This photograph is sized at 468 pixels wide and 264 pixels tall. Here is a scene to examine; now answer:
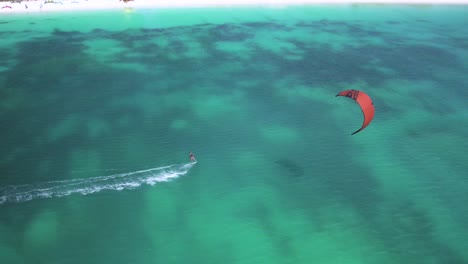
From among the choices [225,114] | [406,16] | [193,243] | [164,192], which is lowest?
[193,243]

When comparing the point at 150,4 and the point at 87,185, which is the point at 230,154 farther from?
the point at 150,4

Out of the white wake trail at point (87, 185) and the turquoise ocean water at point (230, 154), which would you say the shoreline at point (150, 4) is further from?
the white wake trail at point (87, 185)

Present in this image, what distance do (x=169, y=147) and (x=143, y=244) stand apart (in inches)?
511

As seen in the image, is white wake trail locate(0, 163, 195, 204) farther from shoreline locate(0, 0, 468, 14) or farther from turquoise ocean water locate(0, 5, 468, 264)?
shoreline locate(0, 0, 468, 14)

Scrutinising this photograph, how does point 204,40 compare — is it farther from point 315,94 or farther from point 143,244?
point 143,244

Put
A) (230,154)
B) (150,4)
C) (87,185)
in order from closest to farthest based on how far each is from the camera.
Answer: (87,185) → (230,154) → (150,4)

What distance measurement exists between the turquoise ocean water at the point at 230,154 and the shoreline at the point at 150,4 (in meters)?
30.8

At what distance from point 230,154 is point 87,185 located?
47.2 feet

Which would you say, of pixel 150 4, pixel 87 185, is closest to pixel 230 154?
pixel 87 185

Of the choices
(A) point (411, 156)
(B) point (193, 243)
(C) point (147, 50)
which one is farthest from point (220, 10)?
(B) point (193, 243)

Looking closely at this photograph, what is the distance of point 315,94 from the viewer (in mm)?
51438

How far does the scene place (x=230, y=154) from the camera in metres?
37.8

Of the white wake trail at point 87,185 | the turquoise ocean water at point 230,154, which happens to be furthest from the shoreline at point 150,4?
the white wake trail at point 87,185

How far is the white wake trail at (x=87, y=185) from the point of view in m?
31.3
